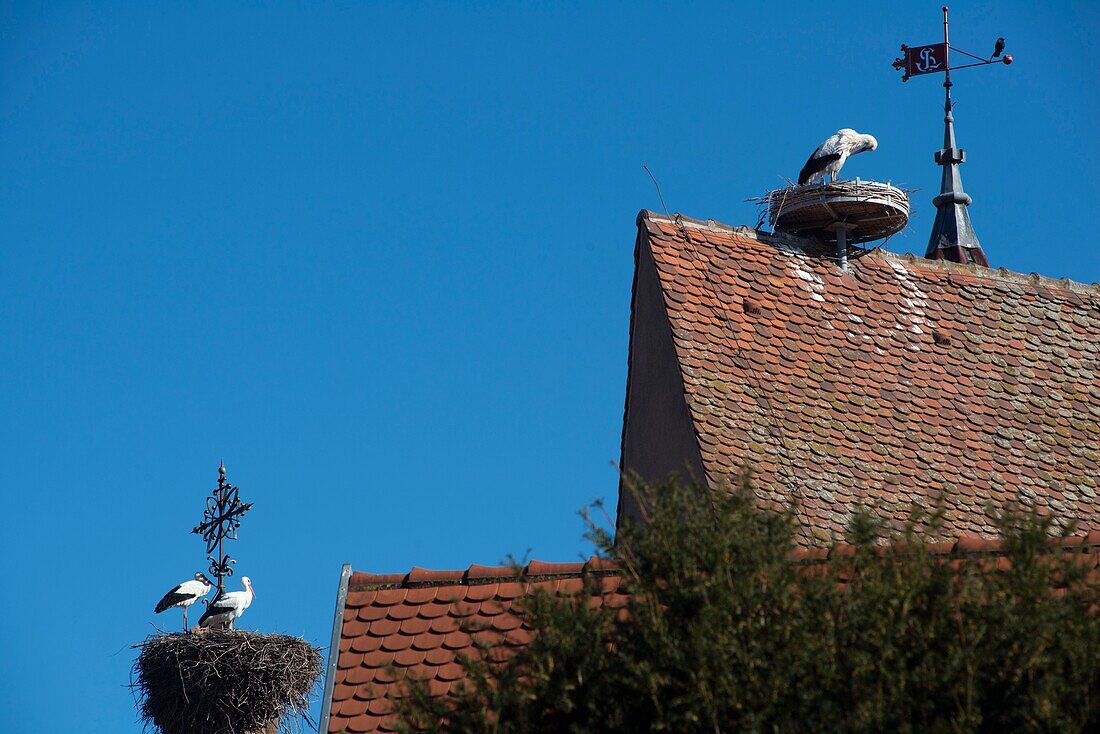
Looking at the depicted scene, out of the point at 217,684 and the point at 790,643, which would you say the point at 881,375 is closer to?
the point at 217,684

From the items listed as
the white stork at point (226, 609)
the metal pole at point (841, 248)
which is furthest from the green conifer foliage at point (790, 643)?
the metal pole at point (841, 248)

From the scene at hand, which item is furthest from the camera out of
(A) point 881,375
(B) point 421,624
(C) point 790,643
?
(A) point 881,375

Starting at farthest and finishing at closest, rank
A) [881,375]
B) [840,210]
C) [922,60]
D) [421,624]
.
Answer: [922,60], [840,210], [881,375], [421,624]

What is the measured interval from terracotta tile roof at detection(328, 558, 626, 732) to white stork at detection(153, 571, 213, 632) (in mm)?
5979

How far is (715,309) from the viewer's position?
1628cm

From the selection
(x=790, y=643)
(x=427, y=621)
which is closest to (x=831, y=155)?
(x=427, y=621)

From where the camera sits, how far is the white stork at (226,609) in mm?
15523

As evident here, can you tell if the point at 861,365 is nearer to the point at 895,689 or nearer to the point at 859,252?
the point at 859,252

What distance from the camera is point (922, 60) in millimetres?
25719

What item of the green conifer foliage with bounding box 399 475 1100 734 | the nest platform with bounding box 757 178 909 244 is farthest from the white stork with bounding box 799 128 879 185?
the green conifer foliage with bounding box 399 475 1100 734

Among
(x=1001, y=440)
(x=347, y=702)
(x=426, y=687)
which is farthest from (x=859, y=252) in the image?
(x=426, y=687)

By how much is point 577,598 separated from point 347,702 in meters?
2.43

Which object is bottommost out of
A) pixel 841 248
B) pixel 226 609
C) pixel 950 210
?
pixel 226 609

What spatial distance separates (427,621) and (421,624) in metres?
0.04
